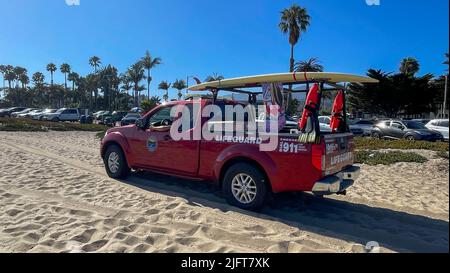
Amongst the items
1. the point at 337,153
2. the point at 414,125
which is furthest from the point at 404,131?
the point at 337,153

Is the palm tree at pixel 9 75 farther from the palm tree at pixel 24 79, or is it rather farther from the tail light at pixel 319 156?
the tail light at pixel 319 156

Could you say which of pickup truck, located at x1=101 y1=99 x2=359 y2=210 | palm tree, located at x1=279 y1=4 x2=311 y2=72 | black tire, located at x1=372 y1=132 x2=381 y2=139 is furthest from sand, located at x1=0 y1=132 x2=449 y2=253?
palm tree, located at x1=279 y1=4 x2=311 y2=72

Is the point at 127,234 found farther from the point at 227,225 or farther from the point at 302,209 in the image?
the point at 302,209

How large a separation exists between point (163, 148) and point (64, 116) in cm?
3907

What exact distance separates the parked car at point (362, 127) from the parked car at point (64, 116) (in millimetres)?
32651

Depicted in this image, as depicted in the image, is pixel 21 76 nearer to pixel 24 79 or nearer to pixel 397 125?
pixel 24 79

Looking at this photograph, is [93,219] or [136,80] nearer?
[93,219]

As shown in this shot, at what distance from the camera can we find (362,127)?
26.4 meters

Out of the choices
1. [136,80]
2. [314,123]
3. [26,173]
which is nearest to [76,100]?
[136,80]

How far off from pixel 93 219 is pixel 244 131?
2621 mm

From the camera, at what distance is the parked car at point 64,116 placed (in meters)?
40.4

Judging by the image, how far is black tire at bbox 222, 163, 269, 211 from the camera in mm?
5172

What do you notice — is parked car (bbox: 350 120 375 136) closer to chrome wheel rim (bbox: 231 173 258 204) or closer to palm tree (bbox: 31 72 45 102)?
chrome wheel rim (bbox: 231 173 258 204)
